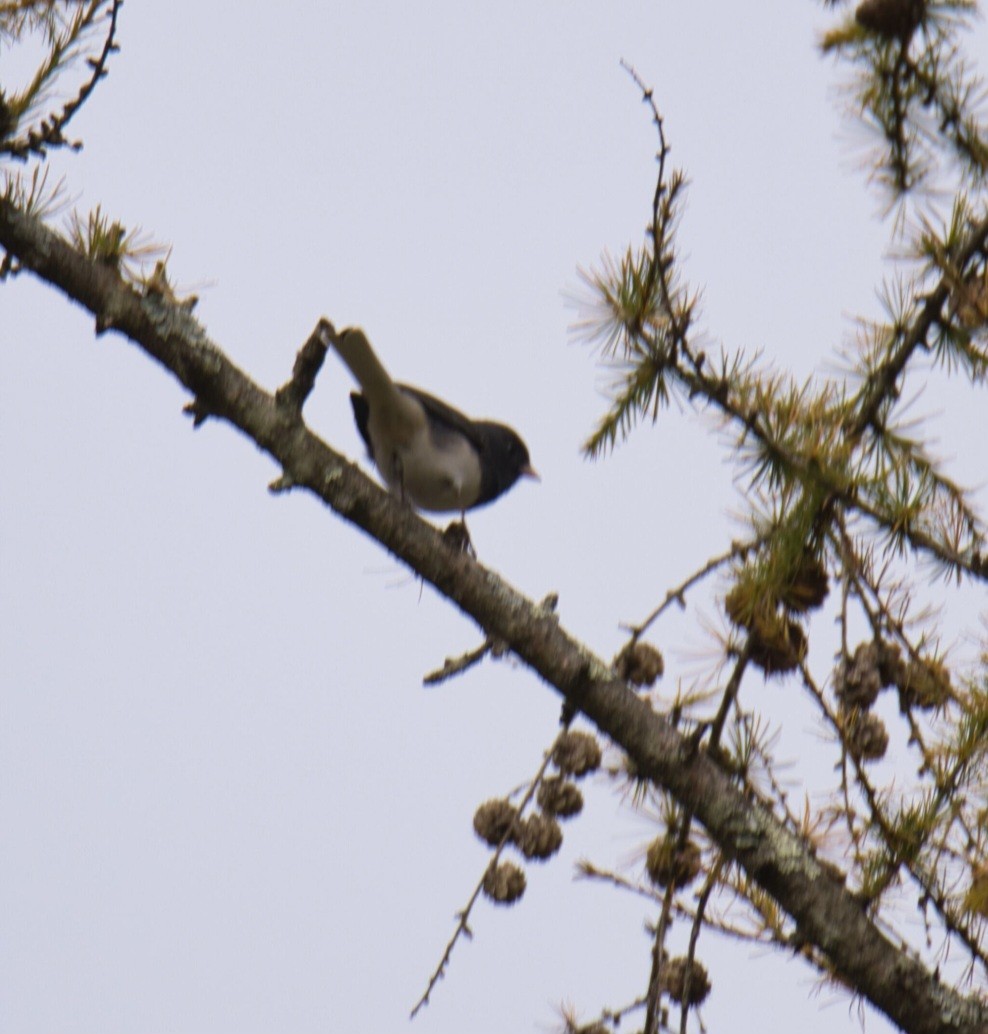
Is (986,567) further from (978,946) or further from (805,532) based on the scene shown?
(978,946)

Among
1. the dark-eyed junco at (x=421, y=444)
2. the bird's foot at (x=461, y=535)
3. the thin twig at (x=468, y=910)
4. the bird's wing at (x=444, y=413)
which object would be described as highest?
the bird's wing at (x=444, y=413)

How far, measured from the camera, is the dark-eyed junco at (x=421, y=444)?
3.38 m

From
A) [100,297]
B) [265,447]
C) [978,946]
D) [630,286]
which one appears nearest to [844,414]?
[630,286]

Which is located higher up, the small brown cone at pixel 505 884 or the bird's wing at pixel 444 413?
the bird's wing at pixel 444 413

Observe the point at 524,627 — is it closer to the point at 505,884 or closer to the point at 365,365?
the point at 505,884

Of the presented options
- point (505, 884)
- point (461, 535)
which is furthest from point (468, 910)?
point (461, 535)

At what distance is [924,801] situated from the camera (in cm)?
192

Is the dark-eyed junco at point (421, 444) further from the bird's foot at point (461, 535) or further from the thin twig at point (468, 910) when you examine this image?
the thin twig at point (468, 910)

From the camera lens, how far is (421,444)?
11.7 ft

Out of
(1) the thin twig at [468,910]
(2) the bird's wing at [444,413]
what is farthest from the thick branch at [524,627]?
(2) the bird's wing at [444,413]

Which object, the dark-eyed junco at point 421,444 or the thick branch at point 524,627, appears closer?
the thick branch at point 524,627

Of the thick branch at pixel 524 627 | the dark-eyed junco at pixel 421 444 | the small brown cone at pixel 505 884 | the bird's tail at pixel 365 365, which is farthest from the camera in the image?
the dark-eyed junco at pixel 421 444

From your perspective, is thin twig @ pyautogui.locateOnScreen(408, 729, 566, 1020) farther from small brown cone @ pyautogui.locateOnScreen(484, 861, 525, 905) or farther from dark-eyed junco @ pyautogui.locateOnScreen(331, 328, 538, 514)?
dark-eyed junco @ pyautogui.locateOnScreen(331, 328, 538, 514)

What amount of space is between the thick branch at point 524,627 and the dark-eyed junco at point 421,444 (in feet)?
3.15
